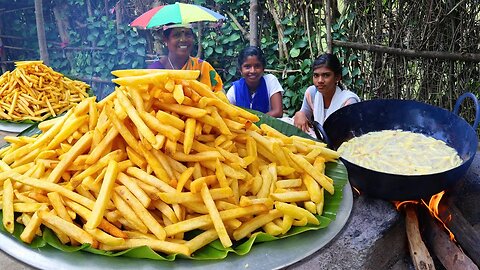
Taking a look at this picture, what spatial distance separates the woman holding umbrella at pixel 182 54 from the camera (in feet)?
15.0

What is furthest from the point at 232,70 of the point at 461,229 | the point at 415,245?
the point at 415,245

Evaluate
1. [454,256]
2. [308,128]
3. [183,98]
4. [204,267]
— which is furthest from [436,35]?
[204,267]

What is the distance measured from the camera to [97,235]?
5.92 feet

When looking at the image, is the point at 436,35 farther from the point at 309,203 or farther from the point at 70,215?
the point at 70,215

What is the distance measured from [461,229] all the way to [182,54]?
3.27 meters

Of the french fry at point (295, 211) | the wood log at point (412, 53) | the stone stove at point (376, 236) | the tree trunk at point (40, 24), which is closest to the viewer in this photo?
the french fry at point (295, 211)

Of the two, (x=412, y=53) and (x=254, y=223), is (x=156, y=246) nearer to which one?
(x=254, y=223)

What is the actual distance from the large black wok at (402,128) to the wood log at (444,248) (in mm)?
482

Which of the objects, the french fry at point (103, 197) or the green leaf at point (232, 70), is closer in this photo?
the french fry at point (103, 197)

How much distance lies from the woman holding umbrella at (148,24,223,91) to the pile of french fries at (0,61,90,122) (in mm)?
1081

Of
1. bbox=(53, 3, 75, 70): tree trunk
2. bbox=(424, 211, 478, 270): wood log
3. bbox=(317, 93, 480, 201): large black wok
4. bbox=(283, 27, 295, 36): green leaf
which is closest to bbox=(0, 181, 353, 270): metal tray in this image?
bbox=(317, 93, 480, 201): large black wok

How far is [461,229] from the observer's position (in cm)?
296

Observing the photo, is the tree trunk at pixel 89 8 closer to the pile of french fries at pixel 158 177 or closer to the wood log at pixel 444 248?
the pile of french fries at pixel 158 177

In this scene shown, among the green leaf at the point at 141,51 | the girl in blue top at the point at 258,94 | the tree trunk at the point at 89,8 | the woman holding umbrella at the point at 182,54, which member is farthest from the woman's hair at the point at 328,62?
the tree trunk at the point at 89,8
